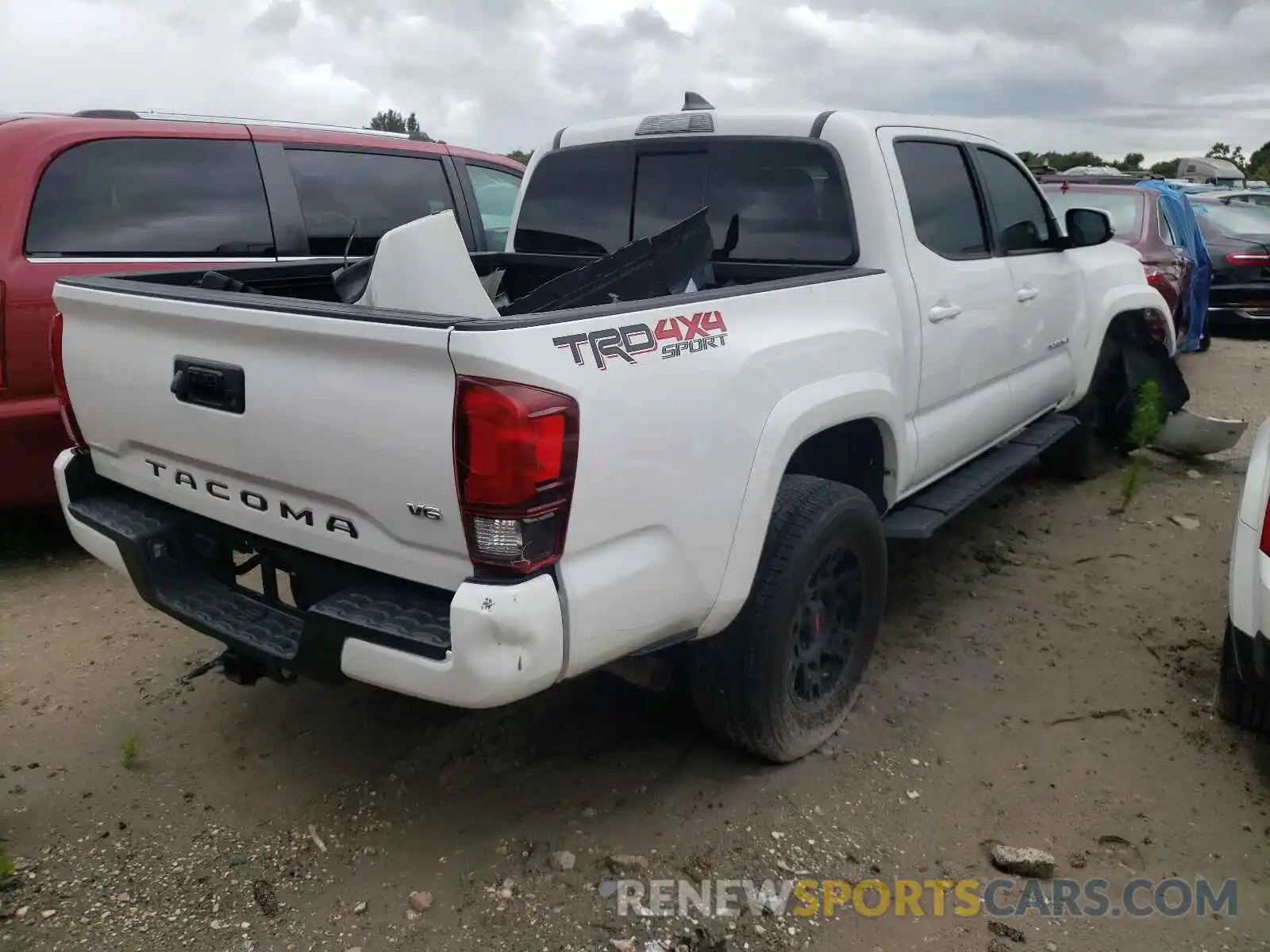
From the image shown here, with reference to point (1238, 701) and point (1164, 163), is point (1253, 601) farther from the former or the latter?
point (1164, 163)

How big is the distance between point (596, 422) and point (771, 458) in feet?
2.22

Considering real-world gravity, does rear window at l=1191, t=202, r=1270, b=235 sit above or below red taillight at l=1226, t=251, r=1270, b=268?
above

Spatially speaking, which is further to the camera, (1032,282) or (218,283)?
(1032,282)

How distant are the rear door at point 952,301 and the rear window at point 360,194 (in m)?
2.77

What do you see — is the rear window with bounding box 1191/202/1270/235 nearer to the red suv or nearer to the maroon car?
the maroon car

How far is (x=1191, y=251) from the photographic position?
26.9 feet

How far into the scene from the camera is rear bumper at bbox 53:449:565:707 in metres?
2.13

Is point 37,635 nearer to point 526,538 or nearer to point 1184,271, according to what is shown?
point 526,538

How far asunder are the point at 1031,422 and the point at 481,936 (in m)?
3.70

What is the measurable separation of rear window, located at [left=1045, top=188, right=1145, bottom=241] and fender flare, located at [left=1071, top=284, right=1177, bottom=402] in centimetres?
214

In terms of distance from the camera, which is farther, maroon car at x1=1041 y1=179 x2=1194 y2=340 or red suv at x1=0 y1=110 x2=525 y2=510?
maroon car at x1=1041 y1=179 x2=1194 y2=340

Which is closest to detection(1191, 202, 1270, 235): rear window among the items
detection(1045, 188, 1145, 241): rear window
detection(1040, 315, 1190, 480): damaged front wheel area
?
detection(1045, 188, 1145, 241): rear window

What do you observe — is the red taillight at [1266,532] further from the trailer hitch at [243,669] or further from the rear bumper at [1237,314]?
the rear bumper at [1237,314]

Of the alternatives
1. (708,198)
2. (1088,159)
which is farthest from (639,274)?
(1088,159)
